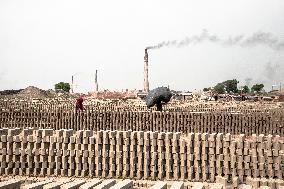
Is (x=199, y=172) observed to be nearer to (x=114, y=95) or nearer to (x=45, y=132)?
(x=45, y=132)

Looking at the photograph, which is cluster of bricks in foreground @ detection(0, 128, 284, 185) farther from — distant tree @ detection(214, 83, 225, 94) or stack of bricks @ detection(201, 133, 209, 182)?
distant tree @ detection(214, 83, 225, 94)

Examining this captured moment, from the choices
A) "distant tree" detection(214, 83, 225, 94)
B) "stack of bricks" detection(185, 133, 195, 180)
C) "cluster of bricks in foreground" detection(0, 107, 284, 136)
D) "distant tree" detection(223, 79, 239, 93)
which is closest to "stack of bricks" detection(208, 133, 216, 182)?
"stack of bricks" detection(185, 133, 195, 180)

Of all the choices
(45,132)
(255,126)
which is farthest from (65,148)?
(255,126)

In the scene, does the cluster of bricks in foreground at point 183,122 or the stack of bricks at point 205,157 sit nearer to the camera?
the stack of bricks at point 205,157

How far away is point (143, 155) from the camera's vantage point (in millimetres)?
8688

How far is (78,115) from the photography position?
1720 centimetres

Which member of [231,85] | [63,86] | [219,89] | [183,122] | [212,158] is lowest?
[212,158]

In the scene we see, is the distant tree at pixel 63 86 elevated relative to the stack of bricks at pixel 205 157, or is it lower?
elevated

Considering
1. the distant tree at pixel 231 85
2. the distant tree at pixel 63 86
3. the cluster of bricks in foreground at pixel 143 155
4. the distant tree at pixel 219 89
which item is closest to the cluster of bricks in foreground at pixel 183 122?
the cluster of bricks in foreground at pixel 143 155

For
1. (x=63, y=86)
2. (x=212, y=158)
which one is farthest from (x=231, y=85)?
(x=212, y=158)

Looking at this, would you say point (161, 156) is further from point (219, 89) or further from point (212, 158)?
point (219, 89)

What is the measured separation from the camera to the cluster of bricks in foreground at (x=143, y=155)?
8.30 metres

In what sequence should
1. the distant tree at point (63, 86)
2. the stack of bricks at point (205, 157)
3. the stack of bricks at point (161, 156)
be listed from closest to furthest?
1. the stack of bricks at point (205, 157)
2. the stack of bricks at point (161, 156)
3. the distant tree at point (63, 86)

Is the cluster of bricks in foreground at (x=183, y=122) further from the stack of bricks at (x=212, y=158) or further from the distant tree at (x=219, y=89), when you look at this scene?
the distant tree at (x=219, y=89)
